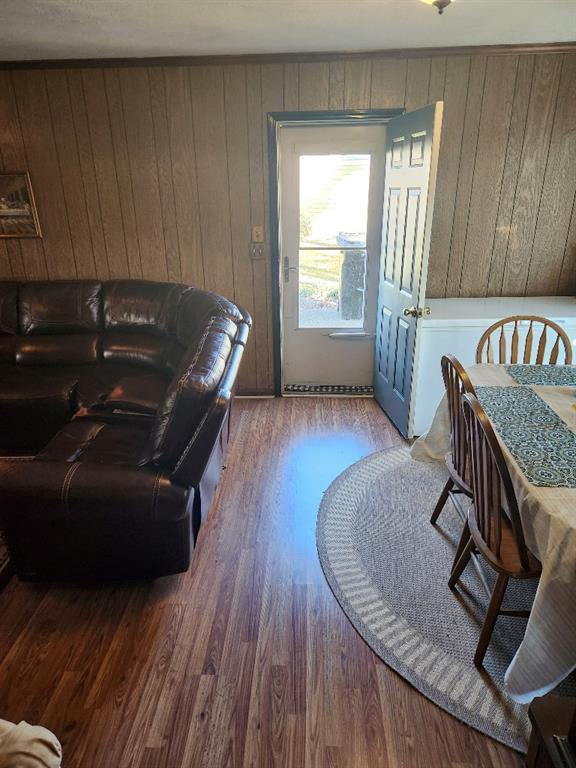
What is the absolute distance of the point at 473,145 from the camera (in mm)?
3314

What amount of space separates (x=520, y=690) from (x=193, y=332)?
2426 mm

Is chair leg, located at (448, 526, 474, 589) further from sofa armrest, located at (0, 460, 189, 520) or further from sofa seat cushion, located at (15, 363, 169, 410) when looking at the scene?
sofa seat cushion, located at (15, 363, 169, 410)

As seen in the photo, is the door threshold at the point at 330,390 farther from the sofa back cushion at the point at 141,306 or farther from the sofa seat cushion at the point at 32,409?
the sofa seat cushion at the point at 32,409

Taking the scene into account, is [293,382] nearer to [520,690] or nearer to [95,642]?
[95,642]

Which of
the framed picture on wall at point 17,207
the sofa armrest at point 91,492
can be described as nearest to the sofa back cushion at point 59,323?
the framed picture on wall at point 17,207

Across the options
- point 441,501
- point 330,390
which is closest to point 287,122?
point 330,390

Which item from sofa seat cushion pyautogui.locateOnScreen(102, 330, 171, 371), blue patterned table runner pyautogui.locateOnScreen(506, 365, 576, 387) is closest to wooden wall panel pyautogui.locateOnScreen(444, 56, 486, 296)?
blue patterned table runner pyautogui.locateOnScreen(506, 365, 576, 387)

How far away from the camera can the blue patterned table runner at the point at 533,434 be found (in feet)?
5.00

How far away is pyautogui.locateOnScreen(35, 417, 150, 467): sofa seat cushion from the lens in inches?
89.8

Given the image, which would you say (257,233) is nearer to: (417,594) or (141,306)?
(141,306)

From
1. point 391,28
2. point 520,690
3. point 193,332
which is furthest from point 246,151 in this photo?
point 520,690

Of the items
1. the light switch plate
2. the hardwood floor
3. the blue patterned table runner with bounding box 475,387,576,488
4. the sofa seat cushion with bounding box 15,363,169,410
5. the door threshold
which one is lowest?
the hardwood floor

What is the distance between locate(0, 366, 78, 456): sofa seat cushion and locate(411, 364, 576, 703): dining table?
2.45 m

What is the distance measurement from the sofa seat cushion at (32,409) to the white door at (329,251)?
169 centimetres
